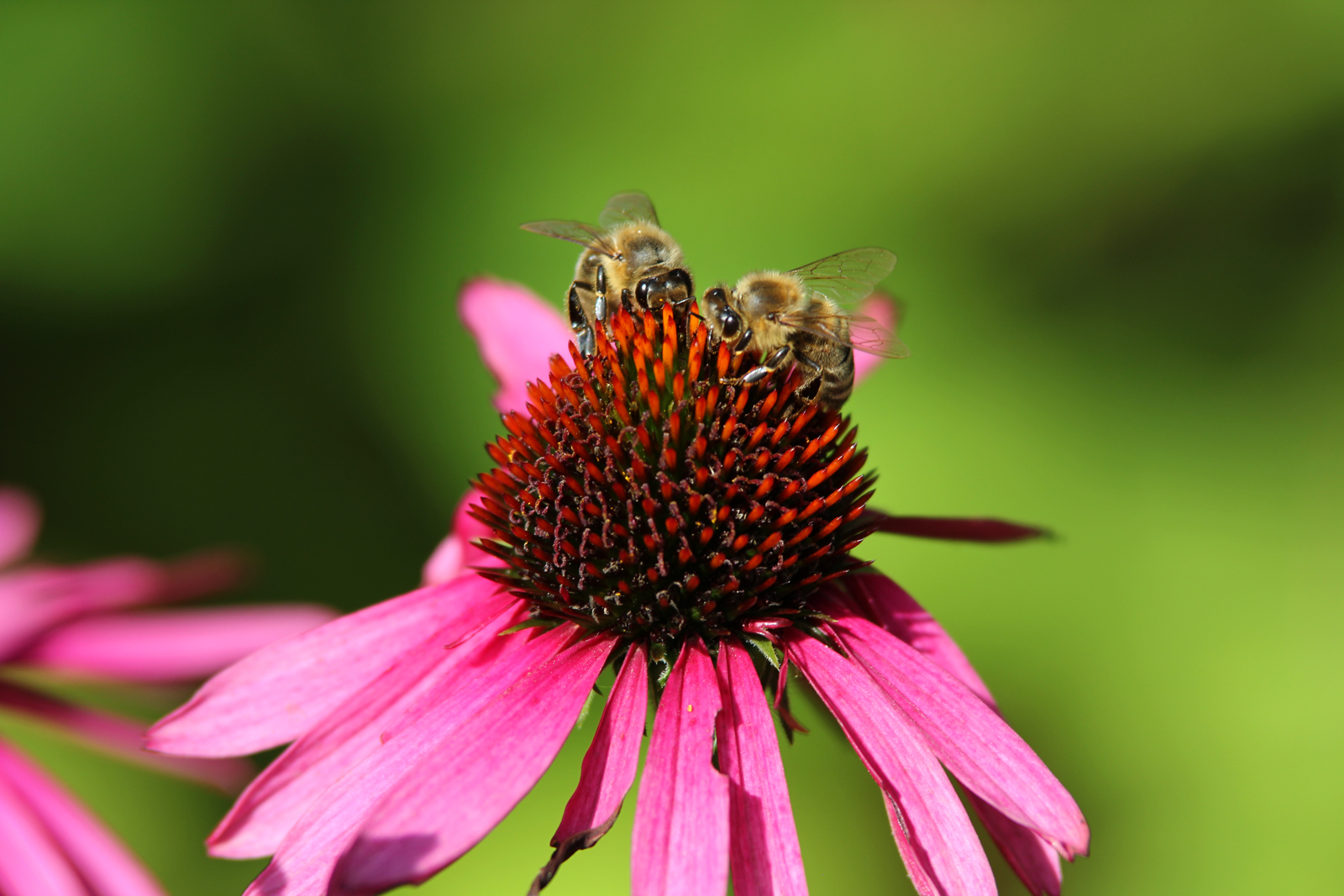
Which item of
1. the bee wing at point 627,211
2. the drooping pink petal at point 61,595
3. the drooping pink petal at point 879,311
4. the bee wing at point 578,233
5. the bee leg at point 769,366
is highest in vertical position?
the bee wing at point 627,211

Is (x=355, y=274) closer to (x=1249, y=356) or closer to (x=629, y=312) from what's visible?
(x=629, y=312)

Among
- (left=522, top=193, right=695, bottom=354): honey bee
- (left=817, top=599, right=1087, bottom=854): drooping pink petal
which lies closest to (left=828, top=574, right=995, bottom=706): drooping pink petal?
(left=817, top=599, right=1087, bottom=854): drooping pink petal

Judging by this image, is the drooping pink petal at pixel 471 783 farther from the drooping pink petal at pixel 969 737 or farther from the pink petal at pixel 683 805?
the drooping pink petal at pixel 969 737

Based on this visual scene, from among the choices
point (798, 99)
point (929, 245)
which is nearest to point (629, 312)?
point (929, 245)

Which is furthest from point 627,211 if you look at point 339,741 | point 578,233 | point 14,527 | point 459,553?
point 14,527

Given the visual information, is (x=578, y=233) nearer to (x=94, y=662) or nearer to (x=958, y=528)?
(x=958, y=528)

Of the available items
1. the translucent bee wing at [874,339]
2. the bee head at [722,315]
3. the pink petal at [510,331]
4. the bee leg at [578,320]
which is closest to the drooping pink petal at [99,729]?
the pink petal at [510,331]
